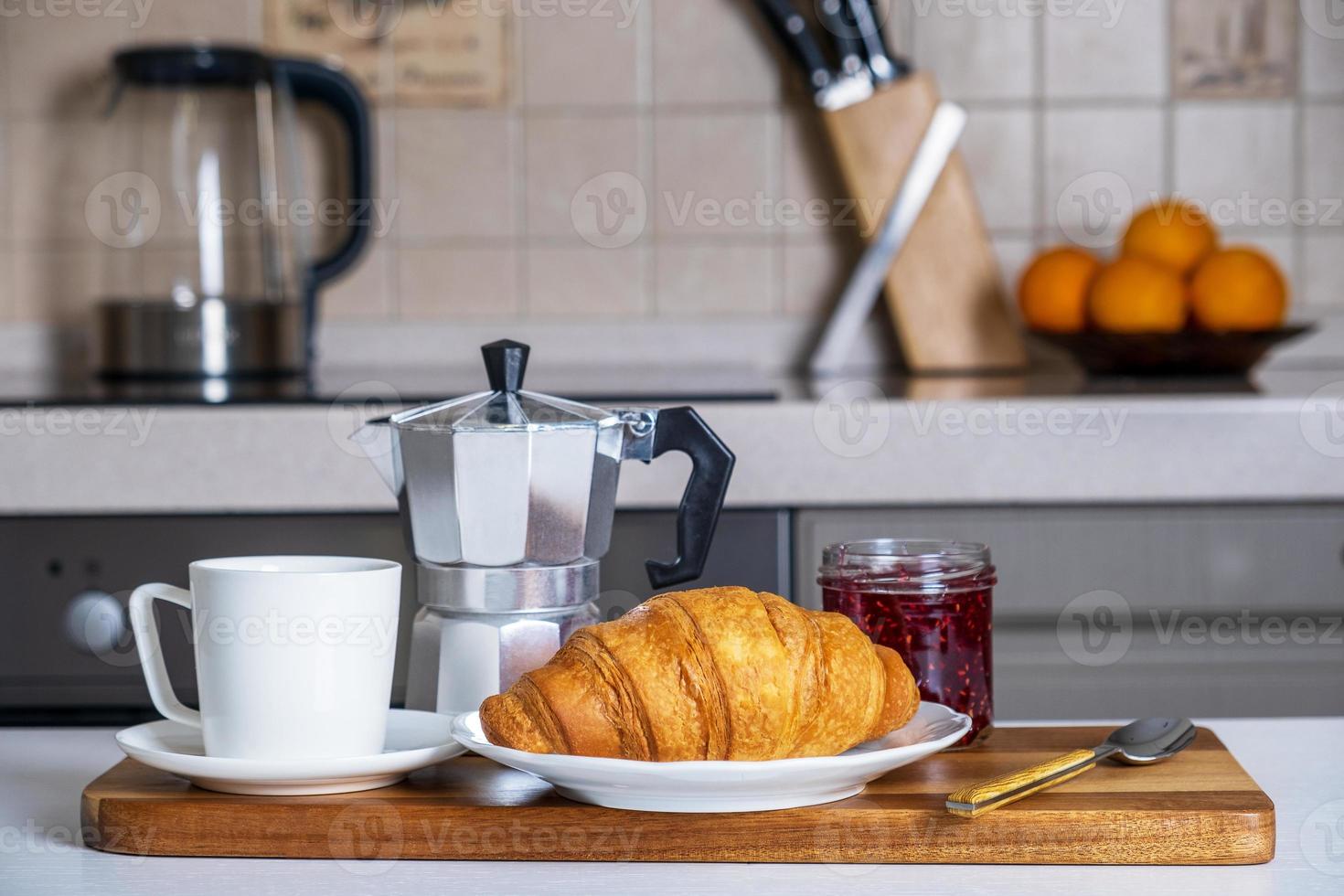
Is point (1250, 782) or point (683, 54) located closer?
point (1250, 782)

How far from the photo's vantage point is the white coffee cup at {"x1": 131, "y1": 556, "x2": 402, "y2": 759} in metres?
0.50

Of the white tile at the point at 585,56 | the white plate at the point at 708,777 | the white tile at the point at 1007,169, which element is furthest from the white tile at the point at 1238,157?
the white plate at the point at 708,777

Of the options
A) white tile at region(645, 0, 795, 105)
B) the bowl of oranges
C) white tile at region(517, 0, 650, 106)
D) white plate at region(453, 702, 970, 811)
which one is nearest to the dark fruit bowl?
the bowl of oranges

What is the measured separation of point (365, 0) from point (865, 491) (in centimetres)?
91

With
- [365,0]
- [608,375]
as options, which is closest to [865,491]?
[608,375]

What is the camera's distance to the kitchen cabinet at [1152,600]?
4.11ft

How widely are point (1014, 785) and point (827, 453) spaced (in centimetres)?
75

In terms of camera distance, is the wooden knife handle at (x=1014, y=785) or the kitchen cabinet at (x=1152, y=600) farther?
the kitchen cabinet at (x=1152, y=600)

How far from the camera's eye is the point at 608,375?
1524 mm

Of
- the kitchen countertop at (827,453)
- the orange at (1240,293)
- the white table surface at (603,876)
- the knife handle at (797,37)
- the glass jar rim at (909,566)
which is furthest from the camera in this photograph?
the knife handle at (797,37)

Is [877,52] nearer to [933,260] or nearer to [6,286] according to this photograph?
[933,260]

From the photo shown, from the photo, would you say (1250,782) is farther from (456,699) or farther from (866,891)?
(456,699)

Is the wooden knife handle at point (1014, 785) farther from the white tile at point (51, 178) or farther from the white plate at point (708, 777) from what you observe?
the white tile at point (51, 178)

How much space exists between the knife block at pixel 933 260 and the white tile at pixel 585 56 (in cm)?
25
